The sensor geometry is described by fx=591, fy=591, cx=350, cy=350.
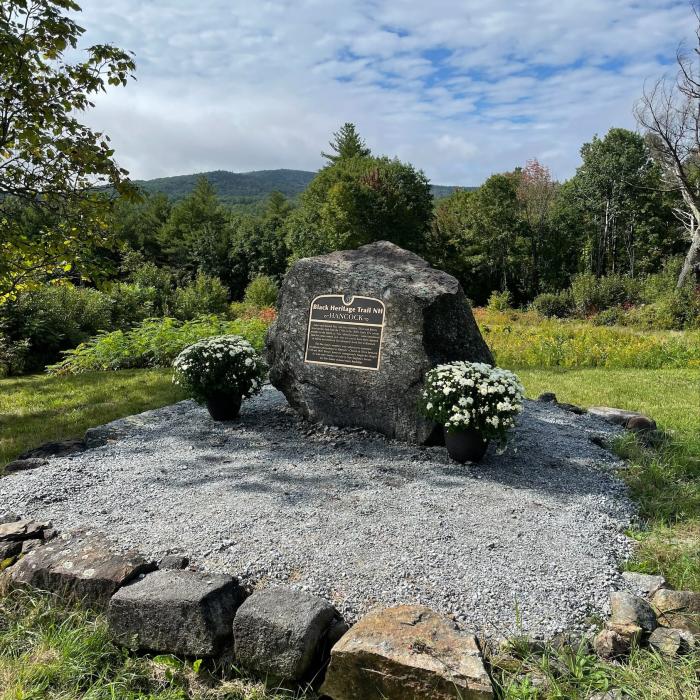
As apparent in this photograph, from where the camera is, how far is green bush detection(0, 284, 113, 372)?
43.1 feet

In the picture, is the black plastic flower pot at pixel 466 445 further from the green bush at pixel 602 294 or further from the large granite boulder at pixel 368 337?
the green bush at pixel 602 294

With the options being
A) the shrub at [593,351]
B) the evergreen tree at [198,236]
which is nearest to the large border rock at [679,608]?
the shrub at [593,351]

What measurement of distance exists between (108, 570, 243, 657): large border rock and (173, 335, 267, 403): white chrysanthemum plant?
3362 millimetres

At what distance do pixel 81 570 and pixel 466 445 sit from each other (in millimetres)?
3285

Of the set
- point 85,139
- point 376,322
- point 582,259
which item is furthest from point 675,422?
point 582,259

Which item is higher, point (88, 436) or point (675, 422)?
point (675, 422)

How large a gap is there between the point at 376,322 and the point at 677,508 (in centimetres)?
311

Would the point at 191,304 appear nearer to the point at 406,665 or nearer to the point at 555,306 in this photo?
the point at 555,306

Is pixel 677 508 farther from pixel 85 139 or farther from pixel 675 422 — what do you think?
pixel 85 139

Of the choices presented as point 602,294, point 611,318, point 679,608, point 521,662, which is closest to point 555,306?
point 602,294

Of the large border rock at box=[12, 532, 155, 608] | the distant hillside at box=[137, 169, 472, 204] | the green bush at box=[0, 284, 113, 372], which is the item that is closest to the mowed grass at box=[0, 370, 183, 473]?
the green bush at box=[0, 284, 113, 372]

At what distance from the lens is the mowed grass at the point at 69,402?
6984mm

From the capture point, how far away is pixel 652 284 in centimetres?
2352

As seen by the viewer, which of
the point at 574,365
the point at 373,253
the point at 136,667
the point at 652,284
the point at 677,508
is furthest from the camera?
the point at 652,284
